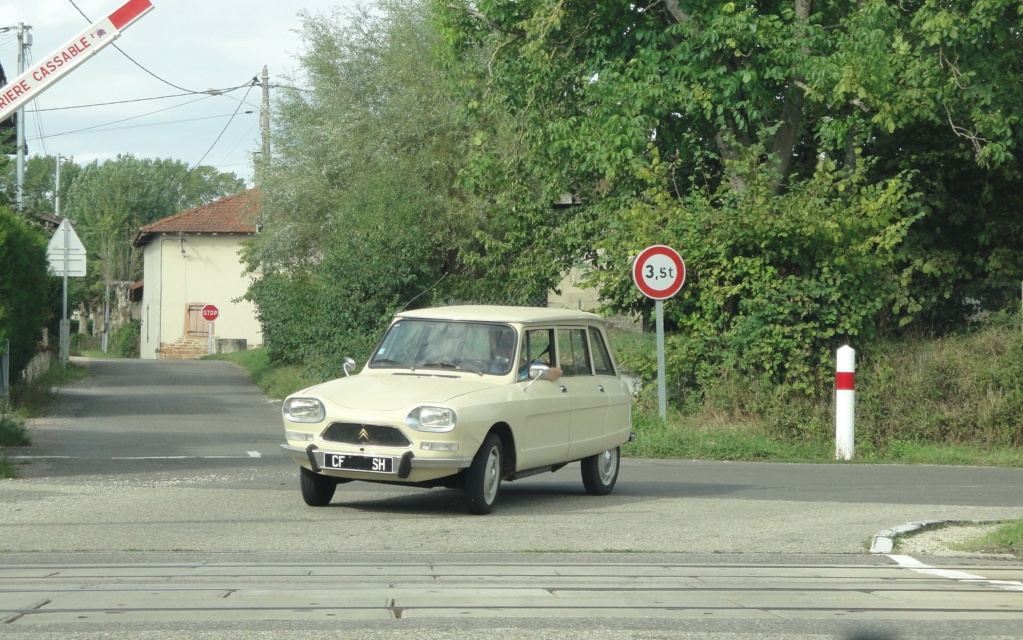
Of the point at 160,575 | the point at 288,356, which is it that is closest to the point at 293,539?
the point at 160,575

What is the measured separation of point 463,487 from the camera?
33.8 ft

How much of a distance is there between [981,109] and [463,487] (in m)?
12.5

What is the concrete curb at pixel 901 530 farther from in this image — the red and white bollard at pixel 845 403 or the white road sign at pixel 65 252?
the white road sign at pixel 65 252

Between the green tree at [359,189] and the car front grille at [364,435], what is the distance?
14.2 meters

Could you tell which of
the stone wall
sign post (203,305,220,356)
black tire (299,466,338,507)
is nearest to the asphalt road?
black tire (299,466,338,507)

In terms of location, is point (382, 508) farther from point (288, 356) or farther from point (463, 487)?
point (288, 356)

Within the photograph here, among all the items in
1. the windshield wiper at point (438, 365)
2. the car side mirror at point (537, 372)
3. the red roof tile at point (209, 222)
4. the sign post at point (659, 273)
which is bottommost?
the car side mirror at point (537, 372)

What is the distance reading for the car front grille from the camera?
390 inches

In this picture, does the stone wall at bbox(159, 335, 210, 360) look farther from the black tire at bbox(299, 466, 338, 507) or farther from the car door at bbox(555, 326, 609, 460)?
the black tire at bbox(299, 466, 338, 507)

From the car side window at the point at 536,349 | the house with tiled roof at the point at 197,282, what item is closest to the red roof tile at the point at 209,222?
the house with tiled roof at the point at 197,282

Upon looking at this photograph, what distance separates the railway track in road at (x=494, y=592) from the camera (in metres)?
6.14

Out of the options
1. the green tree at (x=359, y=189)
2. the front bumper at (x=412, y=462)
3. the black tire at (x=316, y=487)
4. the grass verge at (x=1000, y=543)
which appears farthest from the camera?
the green tree at (x=359, y=189)

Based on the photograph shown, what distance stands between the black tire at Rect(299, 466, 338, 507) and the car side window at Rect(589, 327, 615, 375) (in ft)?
9.73

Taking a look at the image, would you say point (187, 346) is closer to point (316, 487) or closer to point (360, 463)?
point (316, 487)
